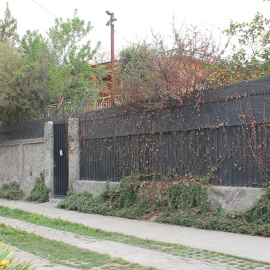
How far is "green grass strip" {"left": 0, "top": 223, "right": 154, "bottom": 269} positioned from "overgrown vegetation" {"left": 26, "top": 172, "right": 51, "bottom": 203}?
6145 mm

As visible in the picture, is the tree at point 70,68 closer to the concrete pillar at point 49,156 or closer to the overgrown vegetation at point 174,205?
the concrete pillar at point 49,156

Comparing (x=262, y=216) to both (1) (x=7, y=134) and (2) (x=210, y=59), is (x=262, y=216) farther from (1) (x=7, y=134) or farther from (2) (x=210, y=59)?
(1) (x=7, y=134)

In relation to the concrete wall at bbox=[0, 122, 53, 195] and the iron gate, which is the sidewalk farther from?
the concrete wall at bbox=[0, 122, 53, 195]

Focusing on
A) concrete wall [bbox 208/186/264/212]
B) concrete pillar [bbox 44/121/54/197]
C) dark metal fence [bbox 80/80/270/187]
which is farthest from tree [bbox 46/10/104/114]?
concrete wall [bbox 208/186/264/212]

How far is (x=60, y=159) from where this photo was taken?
14.0 metres

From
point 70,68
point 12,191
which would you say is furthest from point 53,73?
point 12,191

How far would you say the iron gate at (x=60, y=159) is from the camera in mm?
13719

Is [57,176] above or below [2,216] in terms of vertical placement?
above

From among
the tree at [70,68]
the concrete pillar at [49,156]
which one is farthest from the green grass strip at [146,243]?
the tree at [70,68]

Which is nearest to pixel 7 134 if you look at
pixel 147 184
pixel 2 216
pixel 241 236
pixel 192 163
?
pixel 2 216

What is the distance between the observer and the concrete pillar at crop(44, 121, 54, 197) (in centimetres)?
1416

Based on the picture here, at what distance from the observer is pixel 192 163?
31.1 ft

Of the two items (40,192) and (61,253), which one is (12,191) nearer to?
(40,192)

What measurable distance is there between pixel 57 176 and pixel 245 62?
756 cm
